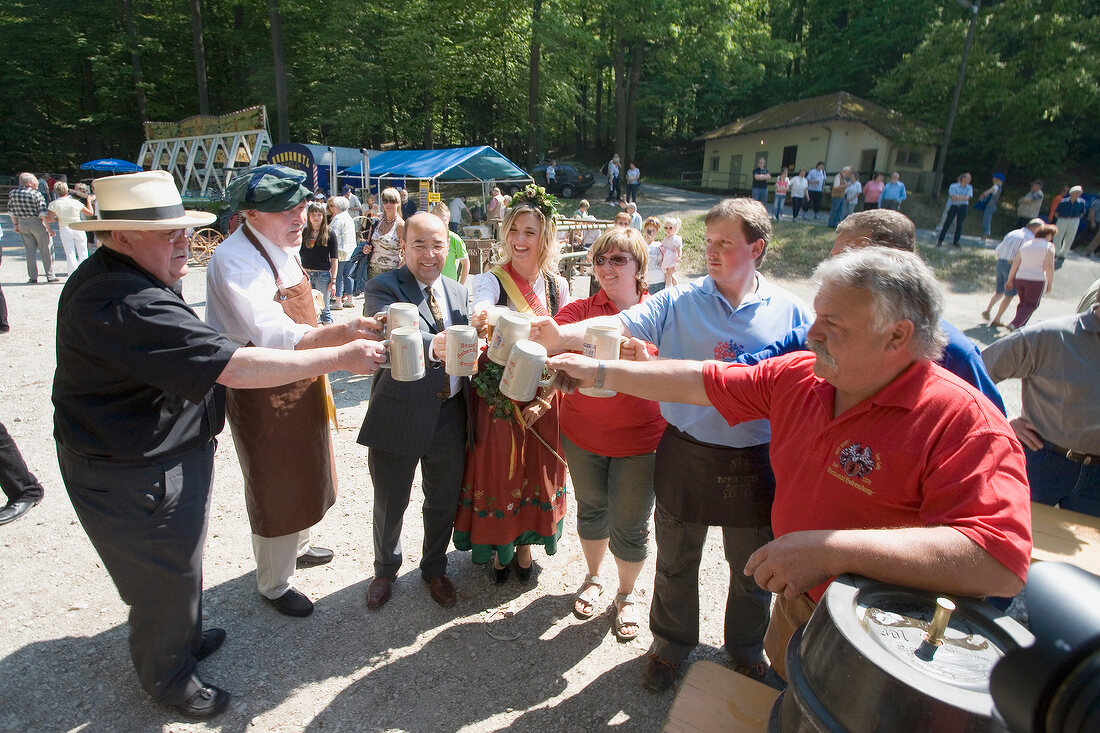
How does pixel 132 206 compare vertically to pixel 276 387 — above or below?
above

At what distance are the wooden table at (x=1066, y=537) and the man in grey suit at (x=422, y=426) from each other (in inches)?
102

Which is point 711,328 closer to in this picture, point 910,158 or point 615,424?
point 615,424

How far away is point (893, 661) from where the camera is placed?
1099 millimetres

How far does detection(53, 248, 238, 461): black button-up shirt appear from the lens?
80.9 inches

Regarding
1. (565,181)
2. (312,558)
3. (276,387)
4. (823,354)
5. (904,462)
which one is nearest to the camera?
(904,462)

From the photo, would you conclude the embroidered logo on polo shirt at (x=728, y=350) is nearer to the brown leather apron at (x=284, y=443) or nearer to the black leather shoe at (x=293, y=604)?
the brown leather apron at (x=284, y=443)

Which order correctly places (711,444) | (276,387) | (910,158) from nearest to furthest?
(711,444), (276,387), (910,158)

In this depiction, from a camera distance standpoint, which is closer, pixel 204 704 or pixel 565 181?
pixel 204 704

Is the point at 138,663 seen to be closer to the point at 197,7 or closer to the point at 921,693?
the point at 921,693

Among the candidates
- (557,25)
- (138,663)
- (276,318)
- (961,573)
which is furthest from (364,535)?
(557,25)

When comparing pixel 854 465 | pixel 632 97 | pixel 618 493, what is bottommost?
pixel 618 493

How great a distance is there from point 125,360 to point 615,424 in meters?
1.99

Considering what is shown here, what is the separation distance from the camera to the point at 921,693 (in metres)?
1.05

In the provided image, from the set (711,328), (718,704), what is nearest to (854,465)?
(718,704)
